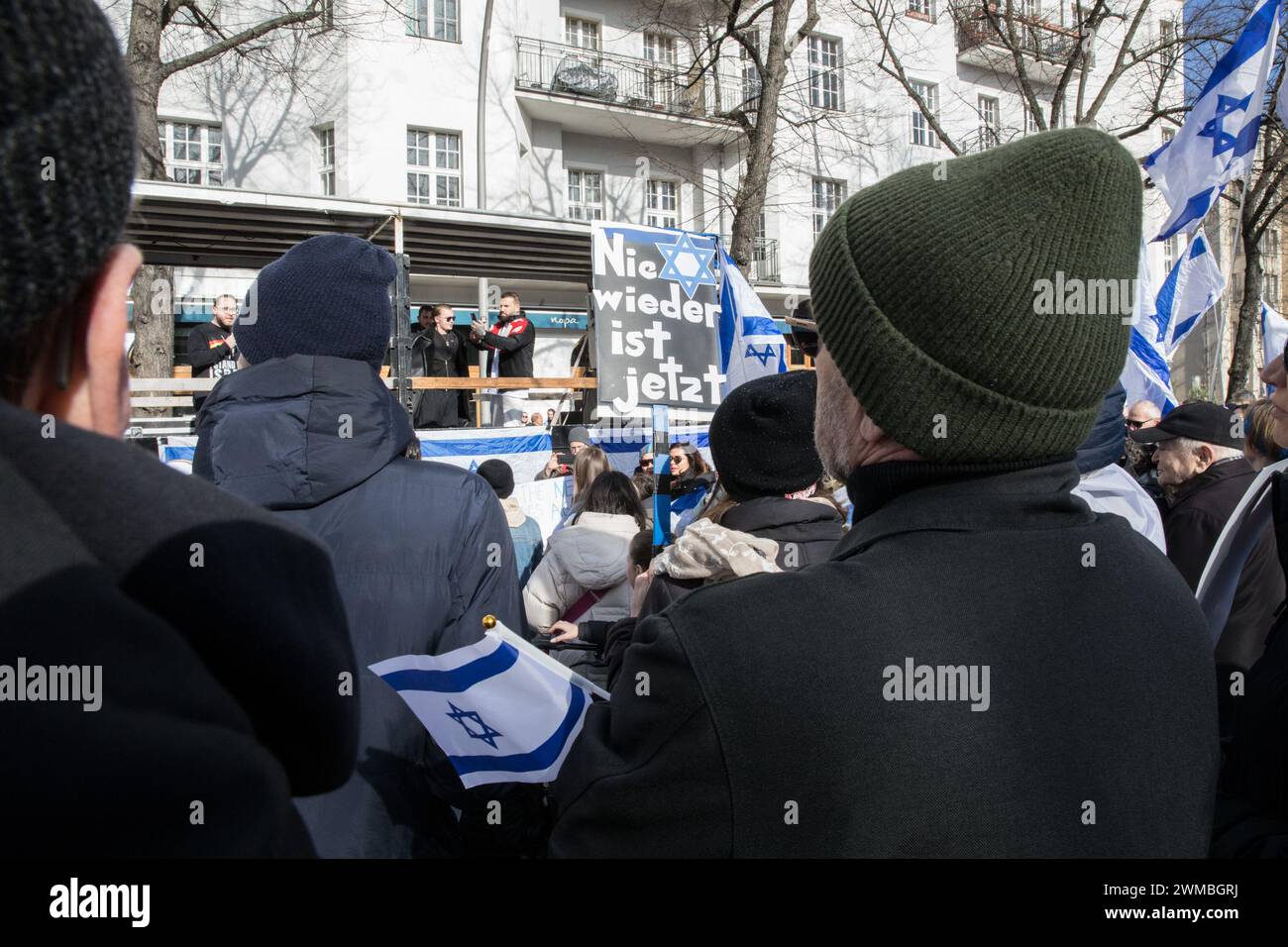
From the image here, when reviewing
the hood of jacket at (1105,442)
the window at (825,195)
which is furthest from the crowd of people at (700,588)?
the window at (825,195)

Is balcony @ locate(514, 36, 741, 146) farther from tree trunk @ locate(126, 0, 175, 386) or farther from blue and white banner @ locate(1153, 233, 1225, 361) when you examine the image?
blue and white banner @ locate(1153, 233, 1225, 361)

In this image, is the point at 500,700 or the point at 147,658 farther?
the point at 500,700

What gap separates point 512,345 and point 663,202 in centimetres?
1584

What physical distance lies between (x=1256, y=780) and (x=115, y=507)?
1896mm

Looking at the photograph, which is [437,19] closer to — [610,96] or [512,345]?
[610,96]

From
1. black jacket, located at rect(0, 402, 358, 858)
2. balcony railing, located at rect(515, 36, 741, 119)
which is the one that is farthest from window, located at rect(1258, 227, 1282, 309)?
black jacket, located at rect(0, 402, 358, 858)

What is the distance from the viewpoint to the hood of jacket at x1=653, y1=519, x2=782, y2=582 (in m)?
2.18

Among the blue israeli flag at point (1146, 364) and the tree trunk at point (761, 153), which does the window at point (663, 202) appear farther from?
the blue israeli flag at point (1146, 364)

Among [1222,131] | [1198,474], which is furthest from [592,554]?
[1222,131]

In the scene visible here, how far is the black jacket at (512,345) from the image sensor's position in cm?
1283

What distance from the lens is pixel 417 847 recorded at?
2135 millimetres

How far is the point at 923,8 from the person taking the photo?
28.7 metres
